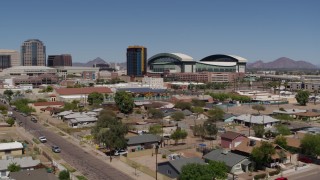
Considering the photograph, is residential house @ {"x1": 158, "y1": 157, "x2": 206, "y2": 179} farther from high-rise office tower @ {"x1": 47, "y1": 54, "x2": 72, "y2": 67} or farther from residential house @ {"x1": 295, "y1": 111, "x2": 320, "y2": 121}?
high-rise office tower @ {"x1": 47, "y1": 54, "x2": 72, "y2": 67}

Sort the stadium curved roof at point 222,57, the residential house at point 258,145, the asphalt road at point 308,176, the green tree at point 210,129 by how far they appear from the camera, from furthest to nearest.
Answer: the stadium curved roof at point 222,57 → the green tree at point 210,129 → the residential house at point 258,145 → the asphalt road at point 308,176

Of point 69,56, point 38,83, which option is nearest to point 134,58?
point 38,83

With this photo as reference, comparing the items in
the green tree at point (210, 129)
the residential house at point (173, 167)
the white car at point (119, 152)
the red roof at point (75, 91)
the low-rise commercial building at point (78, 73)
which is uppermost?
the low-rise commercial building at point (78, 73)

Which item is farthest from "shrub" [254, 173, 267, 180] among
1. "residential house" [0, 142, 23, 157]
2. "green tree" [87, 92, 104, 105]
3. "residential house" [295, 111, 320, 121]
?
"green tree" [87, 92, 104, 105]

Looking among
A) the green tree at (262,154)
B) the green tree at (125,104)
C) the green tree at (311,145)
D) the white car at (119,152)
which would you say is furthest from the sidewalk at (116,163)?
the green tree at (125,104)

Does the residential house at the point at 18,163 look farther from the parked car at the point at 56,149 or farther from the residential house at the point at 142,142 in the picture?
the residential house at the point at 142,142

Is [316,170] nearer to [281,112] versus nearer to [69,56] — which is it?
[281,112]
